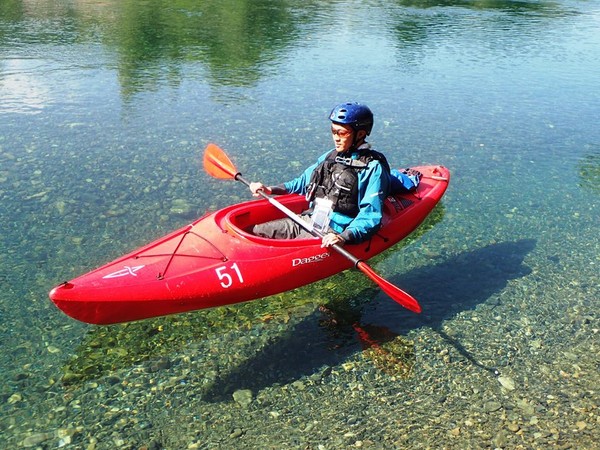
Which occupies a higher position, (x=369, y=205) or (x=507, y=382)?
(x=369, y=205)

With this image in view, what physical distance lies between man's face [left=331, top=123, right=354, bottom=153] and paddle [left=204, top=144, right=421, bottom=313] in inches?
35.1

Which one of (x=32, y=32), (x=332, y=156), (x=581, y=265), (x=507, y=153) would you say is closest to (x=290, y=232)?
(x=332, y=156)

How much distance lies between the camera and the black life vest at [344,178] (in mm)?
6094

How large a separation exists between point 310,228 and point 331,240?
427 millimetres

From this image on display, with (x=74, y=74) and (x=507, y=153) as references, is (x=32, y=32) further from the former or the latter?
(x=507, y=153)

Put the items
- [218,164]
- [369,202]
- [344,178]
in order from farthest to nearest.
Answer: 1. [218,164]
2. [344,178]
3. [369,202]

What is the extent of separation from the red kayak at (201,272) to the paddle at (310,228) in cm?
29

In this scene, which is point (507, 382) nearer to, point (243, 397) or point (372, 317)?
point (372, 317)

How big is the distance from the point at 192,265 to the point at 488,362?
9.68ft

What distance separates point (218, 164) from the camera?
7645 millimetres

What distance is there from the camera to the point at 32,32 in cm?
1808

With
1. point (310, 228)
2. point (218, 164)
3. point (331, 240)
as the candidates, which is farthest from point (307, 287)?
point (218, 164)

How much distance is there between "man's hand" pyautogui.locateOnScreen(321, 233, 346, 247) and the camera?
5.70 metres

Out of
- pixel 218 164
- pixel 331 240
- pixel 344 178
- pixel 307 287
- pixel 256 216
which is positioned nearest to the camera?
pixel 331 240
